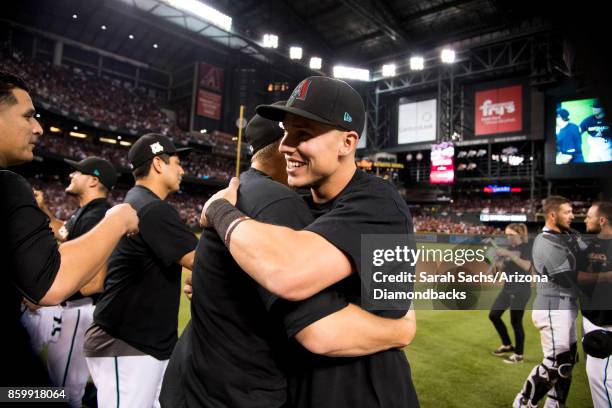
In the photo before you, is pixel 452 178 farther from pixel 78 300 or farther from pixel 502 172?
pixel 78 300

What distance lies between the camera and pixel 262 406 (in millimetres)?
1546

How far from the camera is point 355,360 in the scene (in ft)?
5.06

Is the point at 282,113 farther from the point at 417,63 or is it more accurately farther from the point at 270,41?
the point at 417,63

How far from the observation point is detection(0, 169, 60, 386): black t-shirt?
160cm

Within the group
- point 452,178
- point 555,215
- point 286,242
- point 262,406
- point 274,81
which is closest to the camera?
point 286,242

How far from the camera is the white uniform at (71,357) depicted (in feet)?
12.9

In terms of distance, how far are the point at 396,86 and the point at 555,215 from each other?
1498 inches

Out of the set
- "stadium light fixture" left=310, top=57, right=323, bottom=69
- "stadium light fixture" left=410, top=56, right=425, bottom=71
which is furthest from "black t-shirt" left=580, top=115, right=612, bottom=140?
"stadium light fixture" left=310, top=57, right=323, bottom=69

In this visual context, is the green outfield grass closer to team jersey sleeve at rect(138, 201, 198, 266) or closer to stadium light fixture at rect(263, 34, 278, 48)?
team jersey sleeve at rect(138, 201, 198, 266)

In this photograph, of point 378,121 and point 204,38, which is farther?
point 378,121

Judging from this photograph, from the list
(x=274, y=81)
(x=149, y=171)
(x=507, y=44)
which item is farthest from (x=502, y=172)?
(x=149, y=171)

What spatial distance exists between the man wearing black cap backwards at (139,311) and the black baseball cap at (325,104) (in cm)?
159

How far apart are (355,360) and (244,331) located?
50 centimetres

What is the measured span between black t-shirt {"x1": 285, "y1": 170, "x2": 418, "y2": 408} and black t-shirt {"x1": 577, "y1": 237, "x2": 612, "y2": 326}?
11.3 feet
